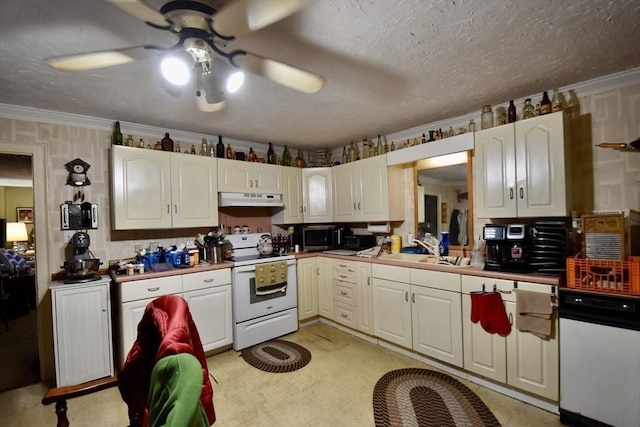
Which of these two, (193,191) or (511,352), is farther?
(193,191)

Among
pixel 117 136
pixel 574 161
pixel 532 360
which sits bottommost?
pixel 532 360

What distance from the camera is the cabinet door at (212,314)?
2.86 metres

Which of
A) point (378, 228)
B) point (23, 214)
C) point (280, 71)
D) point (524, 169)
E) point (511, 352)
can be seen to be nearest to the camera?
point (280, 71)

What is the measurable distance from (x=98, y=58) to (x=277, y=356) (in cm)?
274

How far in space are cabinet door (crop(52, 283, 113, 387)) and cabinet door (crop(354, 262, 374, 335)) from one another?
2389 mm

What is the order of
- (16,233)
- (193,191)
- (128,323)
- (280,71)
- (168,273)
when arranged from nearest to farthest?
1. (280,71)
2. (128,323)
3. (168,273)
4. (193,191)
5. (16,233)

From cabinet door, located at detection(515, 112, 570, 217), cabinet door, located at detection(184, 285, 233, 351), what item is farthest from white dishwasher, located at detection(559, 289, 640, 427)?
cabinet door, located at detection(184, 285, 233, 351)

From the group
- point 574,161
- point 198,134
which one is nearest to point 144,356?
point 198,134

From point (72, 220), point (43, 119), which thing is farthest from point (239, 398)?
point (43, 119)

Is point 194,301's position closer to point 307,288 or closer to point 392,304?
point 307,288

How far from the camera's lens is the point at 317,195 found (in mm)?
4070

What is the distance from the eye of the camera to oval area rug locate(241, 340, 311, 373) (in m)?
2.73

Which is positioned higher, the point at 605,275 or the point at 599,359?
the point at 605,275

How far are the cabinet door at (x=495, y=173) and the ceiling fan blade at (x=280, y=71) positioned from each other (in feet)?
5.68
